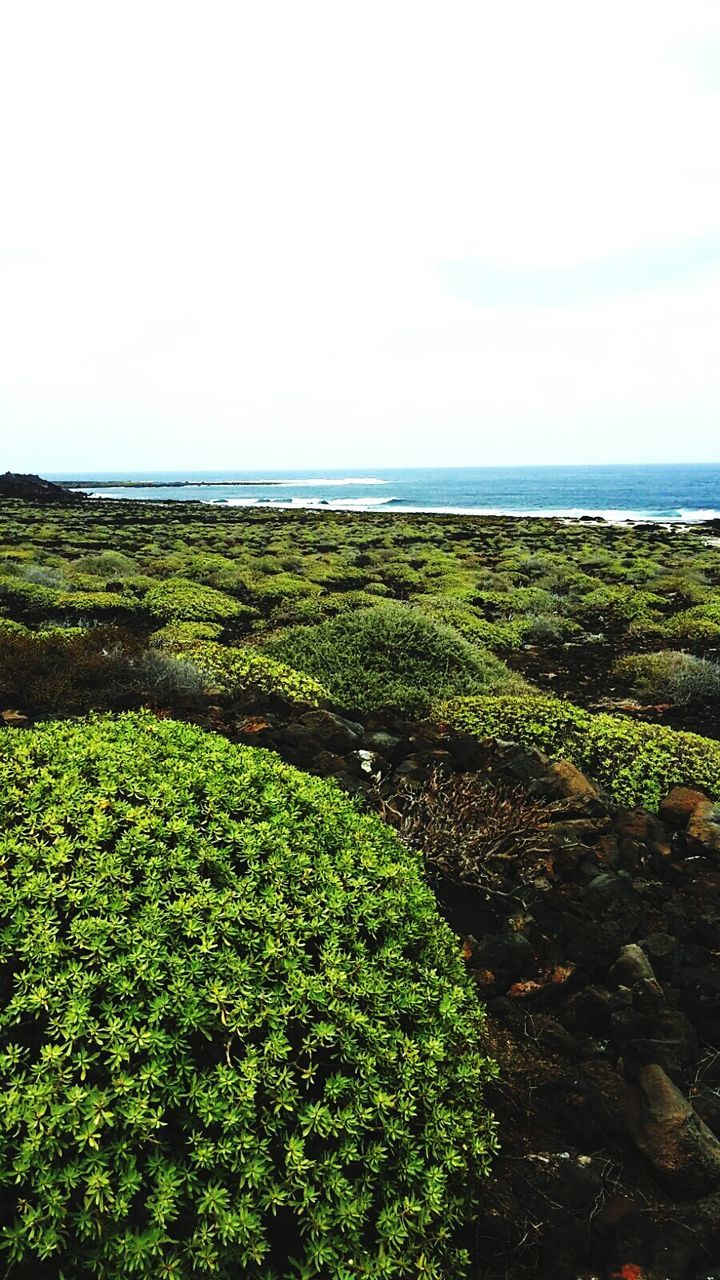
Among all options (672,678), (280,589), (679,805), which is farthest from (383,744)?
(280,589)

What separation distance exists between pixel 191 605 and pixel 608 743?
13.5 m

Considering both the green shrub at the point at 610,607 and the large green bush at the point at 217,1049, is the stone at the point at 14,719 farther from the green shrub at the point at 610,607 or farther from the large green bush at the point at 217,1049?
the green shrub at the point at 610,607

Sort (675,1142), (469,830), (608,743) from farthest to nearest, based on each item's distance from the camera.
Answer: (608,743) → (469,830) → (675,1142)

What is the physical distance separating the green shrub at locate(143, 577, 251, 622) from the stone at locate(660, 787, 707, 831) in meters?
13.6

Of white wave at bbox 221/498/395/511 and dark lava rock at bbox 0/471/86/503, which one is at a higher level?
dark lava rock at bbox 0/471/86/503

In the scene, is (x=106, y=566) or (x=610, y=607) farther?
(x=106, y=566)

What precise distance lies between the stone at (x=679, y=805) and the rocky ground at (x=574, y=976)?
19mm

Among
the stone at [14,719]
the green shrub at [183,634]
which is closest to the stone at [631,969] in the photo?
the stone at [14,719]

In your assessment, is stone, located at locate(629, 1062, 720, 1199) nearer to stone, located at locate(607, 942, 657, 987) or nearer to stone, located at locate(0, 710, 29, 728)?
stone, located at locate(607, 942, 657, 987)

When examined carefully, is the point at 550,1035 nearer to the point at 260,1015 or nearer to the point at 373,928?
the point at 373,928

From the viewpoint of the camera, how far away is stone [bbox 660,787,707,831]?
7.93 m

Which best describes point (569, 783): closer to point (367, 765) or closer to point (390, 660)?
point (367, 765)

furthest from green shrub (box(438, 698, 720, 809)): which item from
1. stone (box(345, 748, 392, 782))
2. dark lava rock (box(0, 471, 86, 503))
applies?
dark lava rock (box(0, 471, 86, 503))

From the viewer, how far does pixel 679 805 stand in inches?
316
